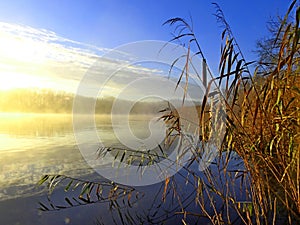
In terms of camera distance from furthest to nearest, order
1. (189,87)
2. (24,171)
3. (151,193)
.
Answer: (24,171)
(151,193)
(189,87)

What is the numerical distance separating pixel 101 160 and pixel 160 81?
2676 millimetres


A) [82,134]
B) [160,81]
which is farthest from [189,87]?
[82,134]

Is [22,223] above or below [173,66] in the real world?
below

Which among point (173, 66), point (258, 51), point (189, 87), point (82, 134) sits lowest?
point (82, 134)

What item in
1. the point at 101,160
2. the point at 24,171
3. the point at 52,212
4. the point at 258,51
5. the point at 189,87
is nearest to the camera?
the point at 189,87

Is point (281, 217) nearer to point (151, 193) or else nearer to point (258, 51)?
point (151, 193)

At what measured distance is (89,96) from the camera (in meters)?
2.64

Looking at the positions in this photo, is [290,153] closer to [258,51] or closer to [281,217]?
[281,217]

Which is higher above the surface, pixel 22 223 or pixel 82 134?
pixel 82 134

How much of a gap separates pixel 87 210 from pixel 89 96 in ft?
3.75

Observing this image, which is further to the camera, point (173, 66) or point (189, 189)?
point (189, 189)

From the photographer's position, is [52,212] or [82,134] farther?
[82,134]

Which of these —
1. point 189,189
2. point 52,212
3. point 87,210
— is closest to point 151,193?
point 189,189

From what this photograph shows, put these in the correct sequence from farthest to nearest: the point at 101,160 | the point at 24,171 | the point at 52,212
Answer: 1. the point at 101,160
2. the point at 24,171
3. the point at 52,212
